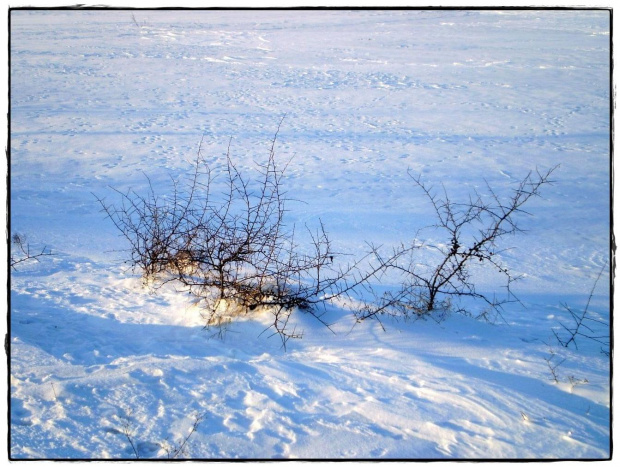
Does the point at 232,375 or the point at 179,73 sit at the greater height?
the point at 179,73

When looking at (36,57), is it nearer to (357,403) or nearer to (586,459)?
(357,403)

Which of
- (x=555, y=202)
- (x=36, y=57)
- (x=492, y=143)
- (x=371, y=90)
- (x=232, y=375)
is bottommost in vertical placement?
(x=232, y=375)

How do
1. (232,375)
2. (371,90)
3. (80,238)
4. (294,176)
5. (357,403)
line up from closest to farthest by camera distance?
(357,403) → (232,375) → (80,238) → (294,176) → (371,90)

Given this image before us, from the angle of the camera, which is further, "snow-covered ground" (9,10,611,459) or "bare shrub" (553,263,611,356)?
"bare shrub" (553,263,611,356)

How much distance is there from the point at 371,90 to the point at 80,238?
937cm

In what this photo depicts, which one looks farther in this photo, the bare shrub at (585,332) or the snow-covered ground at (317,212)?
the bare shrub at (585,332)

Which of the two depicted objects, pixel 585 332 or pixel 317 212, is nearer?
pixel 585 332

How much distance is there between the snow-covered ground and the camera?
132 inches

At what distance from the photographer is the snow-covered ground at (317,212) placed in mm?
3352

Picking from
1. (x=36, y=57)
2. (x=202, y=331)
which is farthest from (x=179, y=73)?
(x=202, y=331)

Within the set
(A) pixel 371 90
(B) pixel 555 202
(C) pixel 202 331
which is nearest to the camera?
(C) pixel 202 331

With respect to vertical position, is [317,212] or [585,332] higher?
[317,212]

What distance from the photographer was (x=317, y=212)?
847 centimetres

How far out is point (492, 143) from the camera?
11.3m
